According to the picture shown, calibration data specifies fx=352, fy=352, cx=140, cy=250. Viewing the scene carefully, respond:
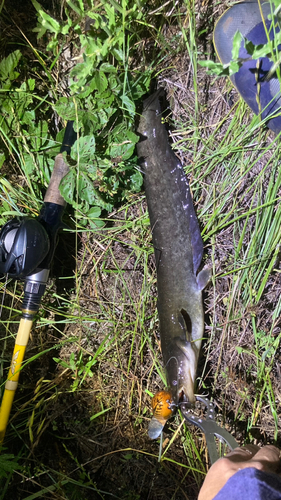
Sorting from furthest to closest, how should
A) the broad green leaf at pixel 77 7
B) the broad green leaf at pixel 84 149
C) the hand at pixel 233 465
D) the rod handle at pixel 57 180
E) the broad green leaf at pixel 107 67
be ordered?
1. the rod handle at pixel 57 180
2. the broad green leaf at pixel 84 149
3. the broad green leaf at pixel 107 67
4. the broad green leaf at pixel 77 7
5. the hand at pixel 233 465

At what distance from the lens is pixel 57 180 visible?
208 cm

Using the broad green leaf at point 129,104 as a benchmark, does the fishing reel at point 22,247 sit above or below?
below

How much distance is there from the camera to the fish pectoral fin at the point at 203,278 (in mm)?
2197

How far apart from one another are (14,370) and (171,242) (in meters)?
1.23

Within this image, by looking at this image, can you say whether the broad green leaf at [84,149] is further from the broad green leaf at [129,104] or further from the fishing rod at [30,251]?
the broad green leaf at [129,104]

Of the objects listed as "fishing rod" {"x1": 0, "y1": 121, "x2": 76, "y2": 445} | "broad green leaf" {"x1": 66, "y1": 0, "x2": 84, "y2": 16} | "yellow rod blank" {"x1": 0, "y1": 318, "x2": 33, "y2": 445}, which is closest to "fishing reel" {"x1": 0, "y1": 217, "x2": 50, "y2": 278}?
"fishing rod" {"x1": 0, "y1": 121, "x2": 76, "y2": 445}

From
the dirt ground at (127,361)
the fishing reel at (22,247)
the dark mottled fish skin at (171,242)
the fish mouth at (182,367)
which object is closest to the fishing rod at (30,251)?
the fishing reel at (22,247)

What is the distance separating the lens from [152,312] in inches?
93.0

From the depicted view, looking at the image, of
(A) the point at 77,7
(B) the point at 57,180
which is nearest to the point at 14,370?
(B) the point at 57,180

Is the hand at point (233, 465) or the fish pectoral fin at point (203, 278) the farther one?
the fish pectoral fin at point (203, 278)

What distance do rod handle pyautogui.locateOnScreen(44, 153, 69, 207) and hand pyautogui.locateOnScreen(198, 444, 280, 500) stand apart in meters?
1.60

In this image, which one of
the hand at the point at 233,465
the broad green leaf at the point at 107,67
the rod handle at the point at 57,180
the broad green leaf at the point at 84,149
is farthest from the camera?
the rod handle at the point at 57,180

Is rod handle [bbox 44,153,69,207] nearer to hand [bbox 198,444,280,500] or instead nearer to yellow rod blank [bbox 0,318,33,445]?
yellow rod blank [bbox 0,318,33,445]

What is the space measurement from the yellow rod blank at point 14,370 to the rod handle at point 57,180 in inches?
28.9
